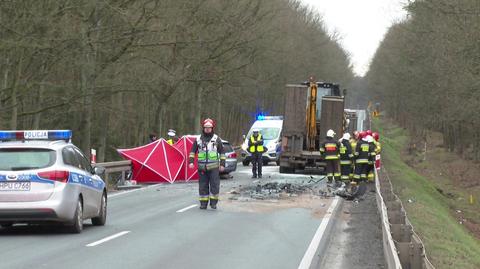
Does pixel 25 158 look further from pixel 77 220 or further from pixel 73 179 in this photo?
pixel 77 220

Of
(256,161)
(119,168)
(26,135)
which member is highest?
(26,135)

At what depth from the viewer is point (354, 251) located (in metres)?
10.9

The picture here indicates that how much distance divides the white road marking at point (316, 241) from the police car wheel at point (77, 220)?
12.5 ft

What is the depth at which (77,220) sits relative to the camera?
1187 cm

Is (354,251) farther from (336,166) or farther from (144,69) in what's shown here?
(144,69)

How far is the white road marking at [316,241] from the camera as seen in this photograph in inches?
377

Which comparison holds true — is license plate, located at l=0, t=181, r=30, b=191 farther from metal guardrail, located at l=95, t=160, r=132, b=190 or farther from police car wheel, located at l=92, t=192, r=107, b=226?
metal guardrail, located at l=95, t=160, r=132, b=190

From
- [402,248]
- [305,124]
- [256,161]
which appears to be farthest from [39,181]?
[305,124]

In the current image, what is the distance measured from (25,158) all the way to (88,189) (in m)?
1.40

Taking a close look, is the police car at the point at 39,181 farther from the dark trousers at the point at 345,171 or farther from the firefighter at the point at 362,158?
the dark trousers at the point at 345,171

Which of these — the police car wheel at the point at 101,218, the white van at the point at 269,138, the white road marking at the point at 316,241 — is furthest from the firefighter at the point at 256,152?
the police car wheel at the point at 101,218

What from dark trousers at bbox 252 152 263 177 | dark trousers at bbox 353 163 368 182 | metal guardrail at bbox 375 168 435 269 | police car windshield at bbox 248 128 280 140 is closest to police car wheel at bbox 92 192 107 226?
metal guardrail at bbox 375 168 435 269

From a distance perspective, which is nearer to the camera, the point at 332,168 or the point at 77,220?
the point at 77,220

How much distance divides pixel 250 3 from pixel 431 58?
32.2 feet
